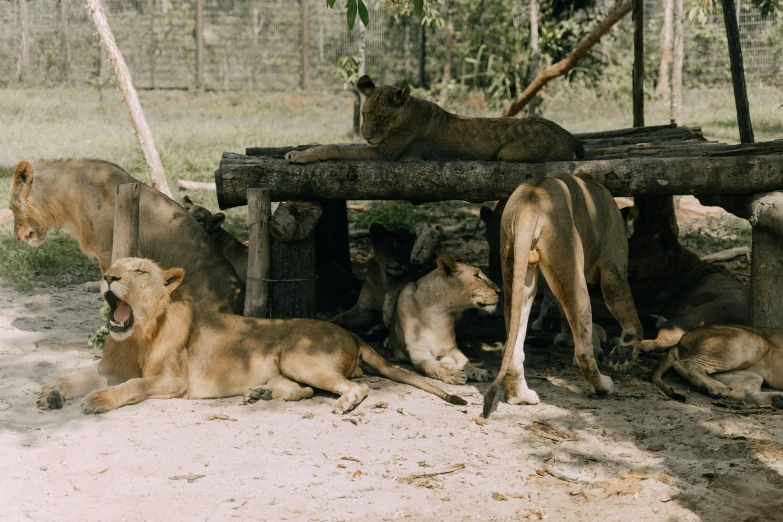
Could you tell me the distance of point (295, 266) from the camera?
7383mm

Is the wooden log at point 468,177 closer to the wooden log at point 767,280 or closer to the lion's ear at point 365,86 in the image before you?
the wooden log at point 767,280

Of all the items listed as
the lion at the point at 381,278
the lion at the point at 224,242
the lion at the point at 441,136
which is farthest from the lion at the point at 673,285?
the lion at the point at 224,242

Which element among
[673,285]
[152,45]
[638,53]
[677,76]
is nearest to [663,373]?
[673,285]

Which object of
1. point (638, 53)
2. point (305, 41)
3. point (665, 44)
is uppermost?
point (305, 41)

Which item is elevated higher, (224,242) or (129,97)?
(129,97)

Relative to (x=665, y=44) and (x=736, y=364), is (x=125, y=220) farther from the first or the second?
(x=665, y=44)

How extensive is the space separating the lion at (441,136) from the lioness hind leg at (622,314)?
122 centimetres

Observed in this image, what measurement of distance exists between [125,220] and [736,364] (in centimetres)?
441

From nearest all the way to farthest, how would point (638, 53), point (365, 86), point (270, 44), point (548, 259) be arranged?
point (548, 259) < point (365, 86) < point (638, 53) < point (270, 44)

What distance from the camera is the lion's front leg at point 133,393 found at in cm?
591

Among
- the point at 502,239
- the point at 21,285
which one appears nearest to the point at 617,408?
the point at 502,239

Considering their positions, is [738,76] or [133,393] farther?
[738,76]

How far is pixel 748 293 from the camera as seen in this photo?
7.70 metres

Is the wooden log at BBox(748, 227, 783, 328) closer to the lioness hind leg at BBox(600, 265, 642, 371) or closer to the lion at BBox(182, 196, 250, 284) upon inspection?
the lioness hind leg at BBox(600, 265, 642, 371)
